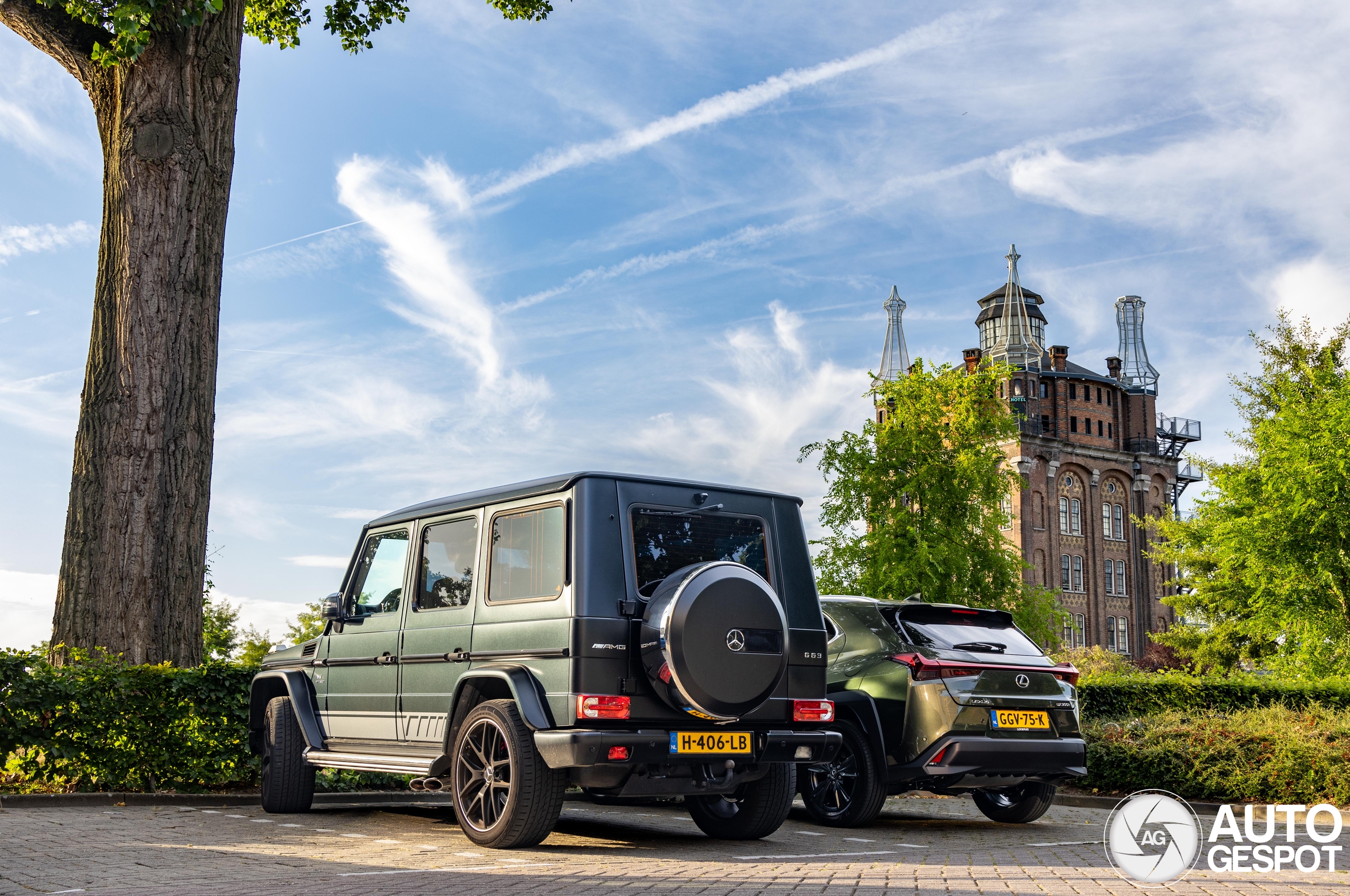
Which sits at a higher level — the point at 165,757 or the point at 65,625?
the point at 65,625

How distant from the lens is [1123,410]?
8300cm

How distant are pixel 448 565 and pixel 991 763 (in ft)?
14.0

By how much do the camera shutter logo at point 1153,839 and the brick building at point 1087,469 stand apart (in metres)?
64.8

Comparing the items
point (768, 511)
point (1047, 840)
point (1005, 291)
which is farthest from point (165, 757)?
point (1005, 291)

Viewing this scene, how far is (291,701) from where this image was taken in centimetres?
941

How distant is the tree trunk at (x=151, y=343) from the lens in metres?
11.4

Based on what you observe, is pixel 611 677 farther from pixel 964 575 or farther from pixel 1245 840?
pixel 964 575

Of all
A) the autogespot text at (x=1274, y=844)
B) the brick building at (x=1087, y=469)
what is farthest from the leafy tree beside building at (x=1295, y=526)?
the brick building at (x=1087, y=469)

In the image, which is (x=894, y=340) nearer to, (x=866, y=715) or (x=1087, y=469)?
(x=1087, y=469)

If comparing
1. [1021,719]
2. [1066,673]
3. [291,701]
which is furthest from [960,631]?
[291,701]

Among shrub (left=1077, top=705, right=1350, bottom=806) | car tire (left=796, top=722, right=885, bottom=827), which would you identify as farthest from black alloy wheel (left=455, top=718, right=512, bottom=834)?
shrub (left=1077, top=705, right=1350, bottom=806)

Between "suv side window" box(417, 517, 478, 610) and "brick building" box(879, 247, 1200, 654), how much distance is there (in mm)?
68309

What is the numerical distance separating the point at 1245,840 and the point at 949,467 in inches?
1045
